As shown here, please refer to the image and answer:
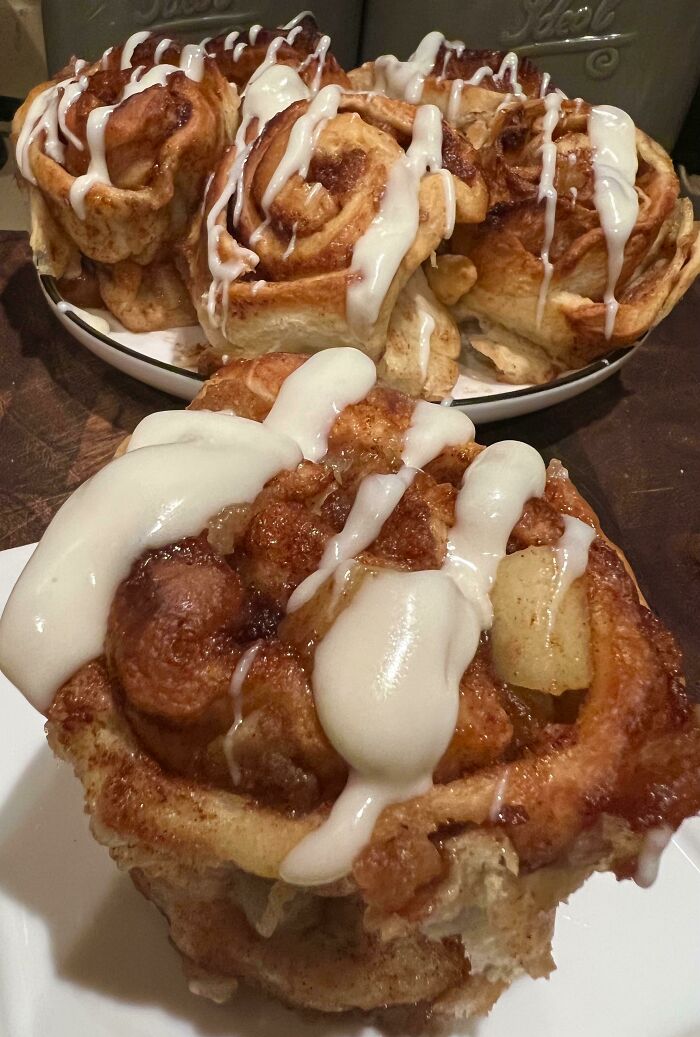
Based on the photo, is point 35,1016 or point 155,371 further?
point 155,371

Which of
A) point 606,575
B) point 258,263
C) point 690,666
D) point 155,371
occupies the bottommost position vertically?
point 690,666

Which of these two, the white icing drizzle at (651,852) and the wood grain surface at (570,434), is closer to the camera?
the white icing drizzle at (651,852)

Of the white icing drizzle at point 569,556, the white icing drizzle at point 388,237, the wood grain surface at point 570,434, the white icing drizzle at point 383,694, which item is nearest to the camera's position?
the white icing drizzle at point 383,694

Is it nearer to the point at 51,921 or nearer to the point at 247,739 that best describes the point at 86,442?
the point at 51,921

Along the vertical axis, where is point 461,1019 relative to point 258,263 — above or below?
below

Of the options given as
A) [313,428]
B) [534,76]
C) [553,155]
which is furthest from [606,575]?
[534,76]

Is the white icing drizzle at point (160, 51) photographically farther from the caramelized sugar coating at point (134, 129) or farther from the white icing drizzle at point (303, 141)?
the white icing drizzle at point (303, 141)

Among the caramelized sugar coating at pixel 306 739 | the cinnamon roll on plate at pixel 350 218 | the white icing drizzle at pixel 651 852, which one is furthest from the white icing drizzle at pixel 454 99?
the white icing drizzle at pixel 651 852
